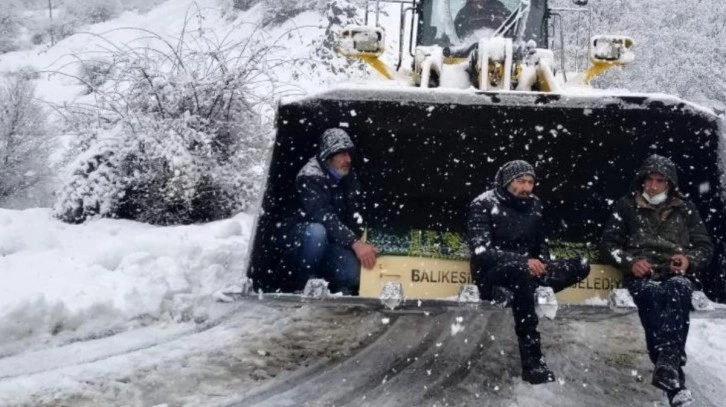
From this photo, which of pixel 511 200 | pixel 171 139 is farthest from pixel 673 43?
pixel 511 200

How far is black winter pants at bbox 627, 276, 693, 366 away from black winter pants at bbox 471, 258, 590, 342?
41cm

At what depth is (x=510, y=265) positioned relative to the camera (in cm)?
361

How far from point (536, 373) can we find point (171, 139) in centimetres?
448

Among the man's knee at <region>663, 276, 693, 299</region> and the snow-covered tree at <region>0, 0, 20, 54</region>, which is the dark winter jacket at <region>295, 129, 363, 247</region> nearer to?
the man's knee at <region>663, 276, 693, 299</region>

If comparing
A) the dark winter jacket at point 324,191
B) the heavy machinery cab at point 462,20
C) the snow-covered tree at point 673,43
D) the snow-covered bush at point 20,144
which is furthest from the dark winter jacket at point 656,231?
the snow-covered tree at point 673,43

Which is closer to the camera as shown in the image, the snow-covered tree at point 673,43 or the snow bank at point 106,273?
the snow bank at point 106,273

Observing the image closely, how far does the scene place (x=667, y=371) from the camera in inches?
125

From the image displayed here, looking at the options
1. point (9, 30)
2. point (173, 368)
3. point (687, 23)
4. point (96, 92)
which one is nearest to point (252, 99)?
point (96, 92)

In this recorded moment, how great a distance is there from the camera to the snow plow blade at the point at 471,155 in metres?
4.18

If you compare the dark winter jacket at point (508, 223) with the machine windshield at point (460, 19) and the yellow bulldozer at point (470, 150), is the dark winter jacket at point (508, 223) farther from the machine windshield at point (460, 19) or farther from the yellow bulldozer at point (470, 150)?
the machine windshield at point (460, 19)

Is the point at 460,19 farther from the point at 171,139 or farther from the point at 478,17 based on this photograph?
the point at 171,139

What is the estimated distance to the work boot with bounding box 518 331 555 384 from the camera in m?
3.37

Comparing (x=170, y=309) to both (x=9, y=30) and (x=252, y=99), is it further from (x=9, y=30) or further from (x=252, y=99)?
(x=9, y=30)

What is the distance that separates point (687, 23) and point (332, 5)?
11.3m
